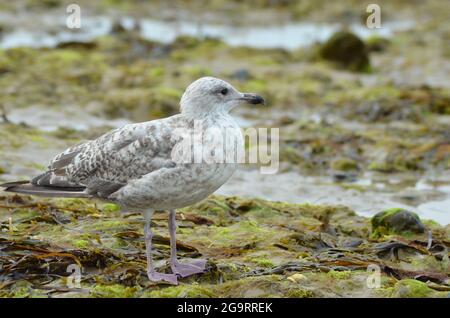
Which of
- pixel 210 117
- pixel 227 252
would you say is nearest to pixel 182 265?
pixel 227 252

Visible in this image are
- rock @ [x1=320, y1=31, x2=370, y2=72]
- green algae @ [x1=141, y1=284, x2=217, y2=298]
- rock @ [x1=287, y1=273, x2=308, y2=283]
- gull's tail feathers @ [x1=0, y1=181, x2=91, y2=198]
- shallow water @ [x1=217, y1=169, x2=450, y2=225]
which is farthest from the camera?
rock @ [x1=320, y1=31, x2=370, y2=72]

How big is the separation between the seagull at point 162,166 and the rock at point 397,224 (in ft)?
7.37

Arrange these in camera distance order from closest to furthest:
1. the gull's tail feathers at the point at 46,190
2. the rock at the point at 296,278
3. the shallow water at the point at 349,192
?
the rock at the point at 296,278 < the gull's tail feathers at the point at 46,190 < the shallow water at the point at 349,192

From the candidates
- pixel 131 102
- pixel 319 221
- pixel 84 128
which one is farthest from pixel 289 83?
pixel 319 221

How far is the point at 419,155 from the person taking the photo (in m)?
12.3

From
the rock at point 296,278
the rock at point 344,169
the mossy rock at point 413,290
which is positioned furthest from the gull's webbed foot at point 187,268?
the rock at point 344,169

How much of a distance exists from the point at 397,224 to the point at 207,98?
2.81 meters

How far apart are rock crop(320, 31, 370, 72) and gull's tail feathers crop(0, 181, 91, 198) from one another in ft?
39.6

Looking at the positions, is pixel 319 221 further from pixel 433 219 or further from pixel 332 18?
pixel 332 18

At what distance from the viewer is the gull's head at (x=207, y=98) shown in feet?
21.8

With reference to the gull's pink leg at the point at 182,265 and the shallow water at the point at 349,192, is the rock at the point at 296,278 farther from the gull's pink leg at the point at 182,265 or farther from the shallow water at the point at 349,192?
the shallow water at the point at 349,192

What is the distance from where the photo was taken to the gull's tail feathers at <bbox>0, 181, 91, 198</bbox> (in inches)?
271

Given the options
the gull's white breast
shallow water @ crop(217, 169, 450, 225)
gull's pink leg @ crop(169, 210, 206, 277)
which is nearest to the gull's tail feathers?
the gull's white breast

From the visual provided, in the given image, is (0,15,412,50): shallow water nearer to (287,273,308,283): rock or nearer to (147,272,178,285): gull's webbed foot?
(147,272,178,285): gull's webbed foot
